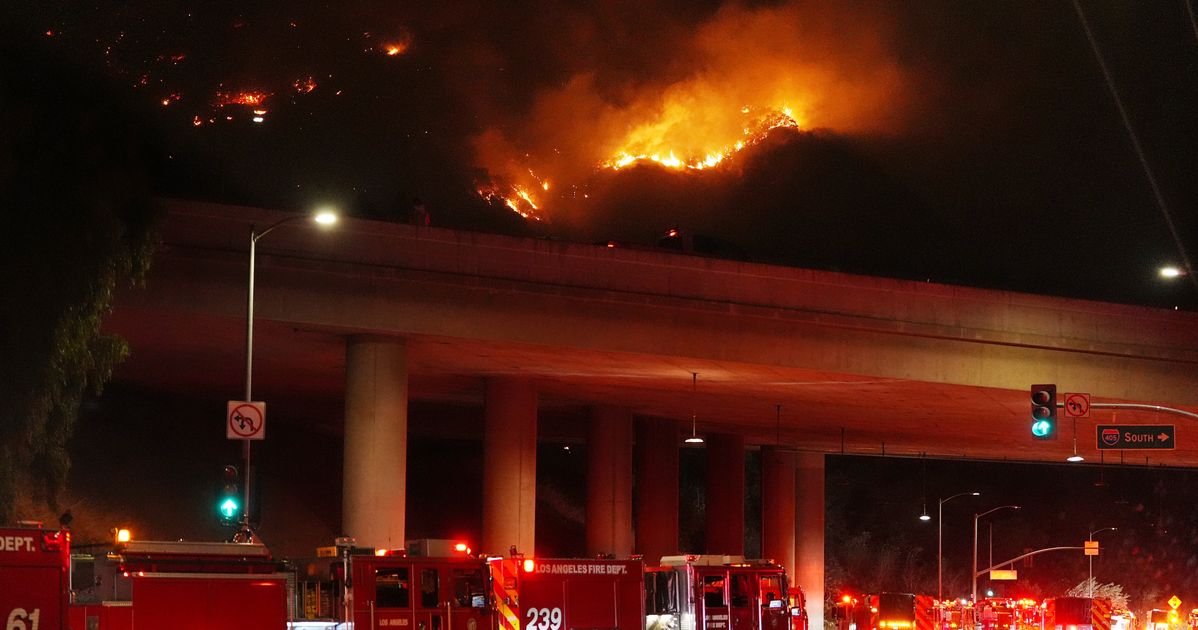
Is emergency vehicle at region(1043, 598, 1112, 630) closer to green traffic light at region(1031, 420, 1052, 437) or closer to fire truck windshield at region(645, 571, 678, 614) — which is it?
green traffic light at region(1031, 420, 1052, 437)

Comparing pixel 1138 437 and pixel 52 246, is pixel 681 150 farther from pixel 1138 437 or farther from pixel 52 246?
pixel 52 246

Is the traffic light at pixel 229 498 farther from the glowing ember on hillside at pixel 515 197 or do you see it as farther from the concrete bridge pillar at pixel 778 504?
the concrete bridge pillar at pixel 778 504

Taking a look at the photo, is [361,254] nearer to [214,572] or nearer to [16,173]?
[16,173]

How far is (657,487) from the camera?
55.2 meters

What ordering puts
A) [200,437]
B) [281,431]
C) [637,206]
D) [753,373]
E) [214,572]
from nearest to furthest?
1. [214,572]
2. [753,373]
3. [200,437]
4. [281,431]
5. [637,206]

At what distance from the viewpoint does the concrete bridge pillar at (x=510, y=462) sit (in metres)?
41.6

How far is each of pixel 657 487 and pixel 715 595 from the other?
89.4ft

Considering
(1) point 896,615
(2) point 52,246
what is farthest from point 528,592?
(1) point 896,615

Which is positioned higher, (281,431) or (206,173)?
(206,173)

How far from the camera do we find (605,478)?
49531 millimetres

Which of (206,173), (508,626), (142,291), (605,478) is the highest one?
(206,173)

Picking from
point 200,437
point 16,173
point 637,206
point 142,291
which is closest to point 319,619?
point 16,173

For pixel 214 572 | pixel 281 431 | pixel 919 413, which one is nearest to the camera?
pixel 214 572

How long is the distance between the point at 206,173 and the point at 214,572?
132ft
